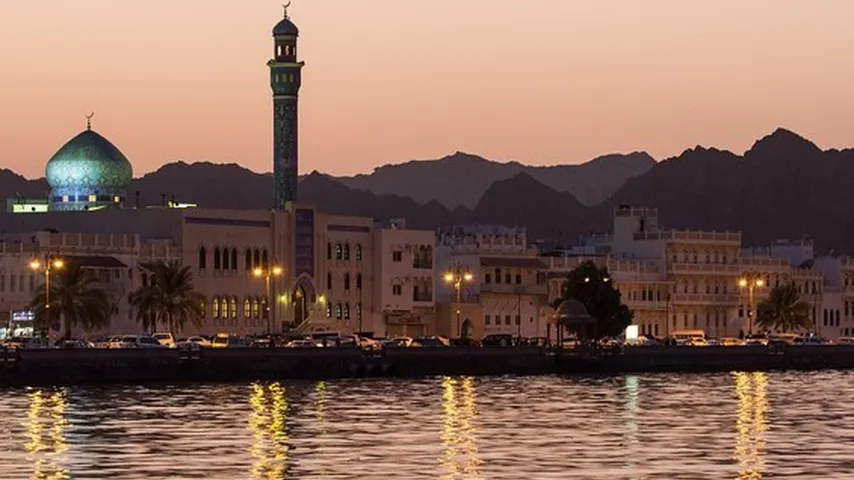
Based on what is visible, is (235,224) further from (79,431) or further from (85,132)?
(79,431)

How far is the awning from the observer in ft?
566

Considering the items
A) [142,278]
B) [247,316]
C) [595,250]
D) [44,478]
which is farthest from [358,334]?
[44,478]

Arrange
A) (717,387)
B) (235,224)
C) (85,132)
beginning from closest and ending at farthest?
(717,387) < (235,224) < (85,132)

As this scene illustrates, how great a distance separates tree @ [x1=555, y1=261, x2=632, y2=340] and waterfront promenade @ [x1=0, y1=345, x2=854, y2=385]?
14413 millimetres

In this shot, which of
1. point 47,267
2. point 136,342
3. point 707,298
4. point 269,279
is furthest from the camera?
point 707,298

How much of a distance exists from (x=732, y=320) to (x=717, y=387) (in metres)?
75.2

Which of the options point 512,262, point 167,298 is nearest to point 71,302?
point 167,298

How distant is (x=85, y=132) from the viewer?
16750cm

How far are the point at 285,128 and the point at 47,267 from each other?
120ft

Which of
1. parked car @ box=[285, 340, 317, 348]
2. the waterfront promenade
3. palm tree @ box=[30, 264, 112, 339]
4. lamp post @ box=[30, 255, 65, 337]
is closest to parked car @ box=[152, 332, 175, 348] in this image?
palm tree @ box=[30, 264, 112, 339]

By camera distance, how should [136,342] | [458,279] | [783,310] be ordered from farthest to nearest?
[783,310], [458,279], [136,342]

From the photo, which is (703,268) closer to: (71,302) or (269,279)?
(269,279)

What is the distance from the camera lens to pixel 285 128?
16462cm

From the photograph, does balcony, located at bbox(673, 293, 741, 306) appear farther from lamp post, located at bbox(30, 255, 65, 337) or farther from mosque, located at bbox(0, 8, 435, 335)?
lamp post, located at bbox(30, 255, 65, 337)
